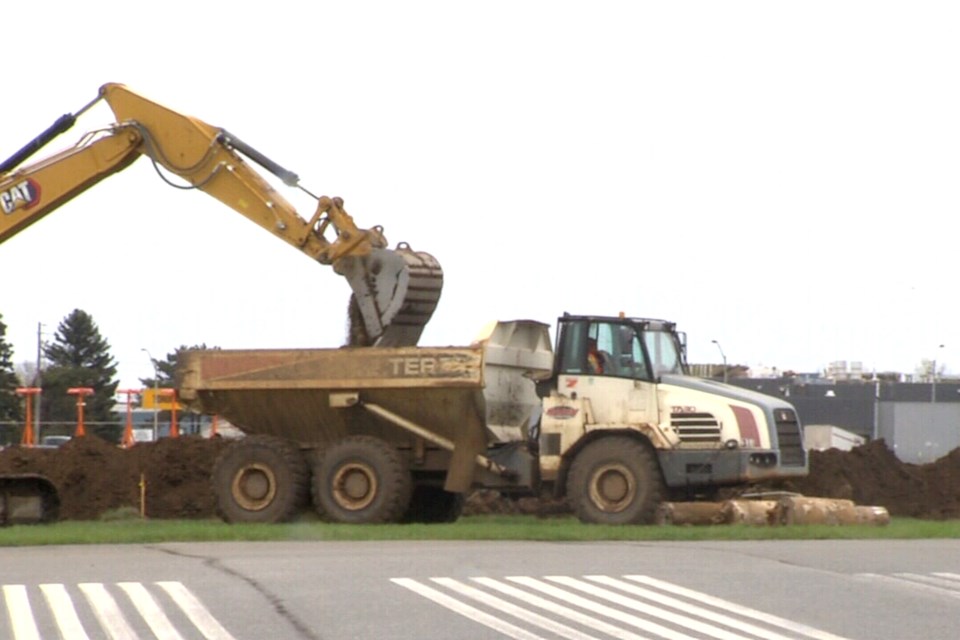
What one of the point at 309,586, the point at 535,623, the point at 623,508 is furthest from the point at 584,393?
the point at 535,623

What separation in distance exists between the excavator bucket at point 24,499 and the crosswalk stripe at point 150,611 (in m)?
10.5

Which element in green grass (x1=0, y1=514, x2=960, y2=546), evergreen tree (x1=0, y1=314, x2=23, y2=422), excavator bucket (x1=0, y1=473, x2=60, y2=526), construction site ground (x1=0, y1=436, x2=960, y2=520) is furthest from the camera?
evergreen tree (x1=0, y1=314, x2=23, y2=422)

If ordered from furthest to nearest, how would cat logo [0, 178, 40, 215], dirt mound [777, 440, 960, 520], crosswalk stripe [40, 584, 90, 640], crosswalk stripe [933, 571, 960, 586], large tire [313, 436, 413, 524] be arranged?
dirt mound [777, 440, 960, 520], cat logo [0, 178, 40, 215], large tire [313, 436, 413, 524], crosswalk stripe [933, 571, 960, 586], crosswalk stripe [40, 584, 90, 640]

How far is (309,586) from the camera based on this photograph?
14391 millimetres

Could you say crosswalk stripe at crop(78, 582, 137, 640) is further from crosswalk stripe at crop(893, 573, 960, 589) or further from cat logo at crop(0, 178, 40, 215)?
cat logo at crop(0, 178, 40, 215)

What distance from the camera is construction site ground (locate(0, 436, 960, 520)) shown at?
95.7 ft

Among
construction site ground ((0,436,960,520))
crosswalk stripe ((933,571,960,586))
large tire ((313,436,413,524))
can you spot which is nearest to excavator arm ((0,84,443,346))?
large tire ((313,436,413,524))

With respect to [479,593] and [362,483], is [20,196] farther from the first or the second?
[479,593]

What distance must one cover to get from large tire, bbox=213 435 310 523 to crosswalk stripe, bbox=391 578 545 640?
947cm

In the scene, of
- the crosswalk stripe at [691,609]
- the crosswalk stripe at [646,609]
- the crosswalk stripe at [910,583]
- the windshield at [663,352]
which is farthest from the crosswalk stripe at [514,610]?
the windshield at [663,352]

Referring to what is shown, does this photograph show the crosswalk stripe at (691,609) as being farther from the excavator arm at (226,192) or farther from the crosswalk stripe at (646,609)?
the excavator arm at (226,192)

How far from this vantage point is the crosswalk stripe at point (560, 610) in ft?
39.6

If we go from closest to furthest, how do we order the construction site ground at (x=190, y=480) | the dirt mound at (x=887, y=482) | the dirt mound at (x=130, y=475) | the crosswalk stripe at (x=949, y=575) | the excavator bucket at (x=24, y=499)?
the crosswalk stripe at (x=949, y=575)
the excavator bucket at (x=24, y=499)
the construction site ground at (x=190, y=480)
the dirt mound at (x=130, y=475)
the dirt mound at (x=887, y=482)

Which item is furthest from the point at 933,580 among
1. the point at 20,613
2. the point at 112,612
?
the point at 20,613
